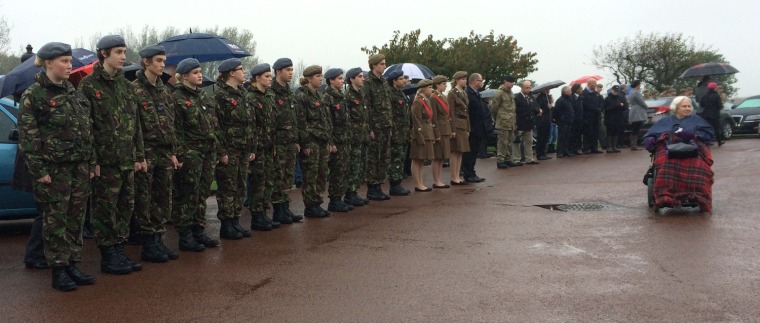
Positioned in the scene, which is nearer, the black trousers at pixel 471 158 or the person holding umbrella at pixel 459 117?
the person holding umbrella at pixel 459 117

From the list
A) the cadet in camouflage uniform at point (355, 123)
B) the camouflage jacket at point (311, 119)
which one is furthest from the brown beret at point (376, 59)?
the camouflage jacket at point (311, 119)

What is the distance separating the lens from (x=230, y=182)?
397 inches

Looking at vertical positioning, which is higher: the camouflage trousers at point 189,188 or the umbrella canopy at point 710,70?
the umbrella canopy at point 710,70

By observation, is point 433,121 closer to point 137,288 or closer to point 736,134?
point 137,288

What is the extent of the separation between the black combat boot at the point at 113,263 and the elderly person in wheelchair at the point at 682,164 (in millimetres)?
6514

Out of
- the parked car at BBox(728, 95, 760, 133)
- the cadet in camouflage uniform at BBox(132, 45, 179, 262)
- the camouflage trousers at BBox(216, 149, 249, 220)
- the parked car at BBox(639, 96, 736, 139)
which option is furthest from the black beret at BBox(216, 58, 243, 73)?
the parked car at BBox(728, 95, 760, 133)

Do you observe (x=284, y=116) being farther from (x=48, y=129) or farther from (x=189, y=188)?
(x=48, y=129)

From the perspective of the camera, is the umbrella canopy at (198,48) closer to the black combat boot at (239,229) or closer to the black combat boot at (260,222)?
the black combat boot at (260,222)

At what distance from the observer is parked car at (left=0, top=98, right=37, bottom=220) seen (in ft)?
35.0

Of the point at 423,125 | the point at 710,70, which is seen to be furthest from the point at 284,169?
the point at 710,70

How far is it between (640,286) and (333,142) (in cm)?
611

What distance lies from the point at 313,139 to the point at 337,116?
2.86ft

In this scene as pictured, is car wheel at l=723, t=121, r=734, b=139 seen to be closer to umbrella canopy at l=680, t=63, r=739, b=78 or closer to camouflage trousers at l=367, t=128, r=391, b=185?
umbrella canopy at l=680, t=63, r=739, b=78

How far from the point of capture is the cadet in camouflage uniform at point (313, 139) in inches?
464
